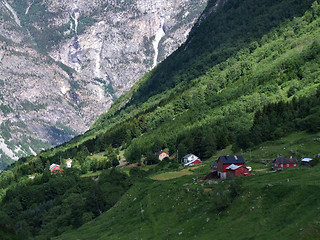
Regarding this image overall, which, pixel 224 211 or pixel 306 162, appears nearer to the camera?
pixel 224 211

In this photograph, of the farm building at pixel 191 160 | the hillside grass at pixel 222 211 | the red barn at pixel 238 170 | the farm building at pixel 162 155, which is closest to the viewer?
the hillside grass at pixel 222 211

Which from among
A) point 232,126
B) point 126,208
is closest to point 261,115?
point 232,126

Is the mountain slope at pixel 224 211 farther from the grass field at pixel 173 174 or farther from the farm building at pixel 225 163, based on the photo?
the grass field at pixel 173 174

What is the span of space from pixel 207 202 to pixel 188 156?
76.0 meters

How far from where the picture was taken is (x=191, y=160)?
149625 mm

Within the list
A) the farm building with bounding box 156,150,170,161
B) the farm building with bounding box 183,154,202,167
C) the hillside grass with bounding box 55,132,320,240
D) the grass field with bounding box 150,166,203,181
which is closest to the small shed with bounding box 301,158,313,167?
the hillside grass with bounding box 55,132,320,240

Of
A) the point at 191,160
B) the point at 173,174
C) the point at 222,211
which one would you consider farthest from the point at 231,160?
the point at 191,160

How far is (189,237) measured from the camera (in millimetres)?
66625

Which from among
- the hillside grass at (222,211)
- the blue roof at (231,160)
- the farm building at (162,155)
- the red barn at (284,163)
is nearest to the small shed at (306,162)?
the red barn at (284,163)

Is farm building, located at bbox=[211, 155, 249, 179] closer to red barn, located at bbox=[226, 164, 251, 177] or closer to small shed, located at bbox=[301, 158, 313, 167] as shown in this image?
red barn, located at bbox=[226, 164, 251, 177]

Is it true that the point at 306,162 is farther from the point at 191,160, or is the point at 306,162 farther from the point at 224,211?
the point at 191,160

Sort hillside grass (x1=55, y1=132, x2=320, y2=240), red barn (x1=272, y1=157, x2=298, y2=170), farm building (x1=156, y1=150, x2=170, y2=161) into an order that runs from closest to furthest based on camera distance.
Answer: hillside grass (x1=55, y1=132, x2=320, y2=240) < red barn (x1=272, y1=157, x2=298, y2=170) < farm building (x1=156, y1=150, x2=170, y2=161)

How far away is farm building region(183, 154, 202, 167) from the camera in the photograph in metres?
146

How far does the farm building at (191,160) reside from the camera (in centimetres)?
14640
